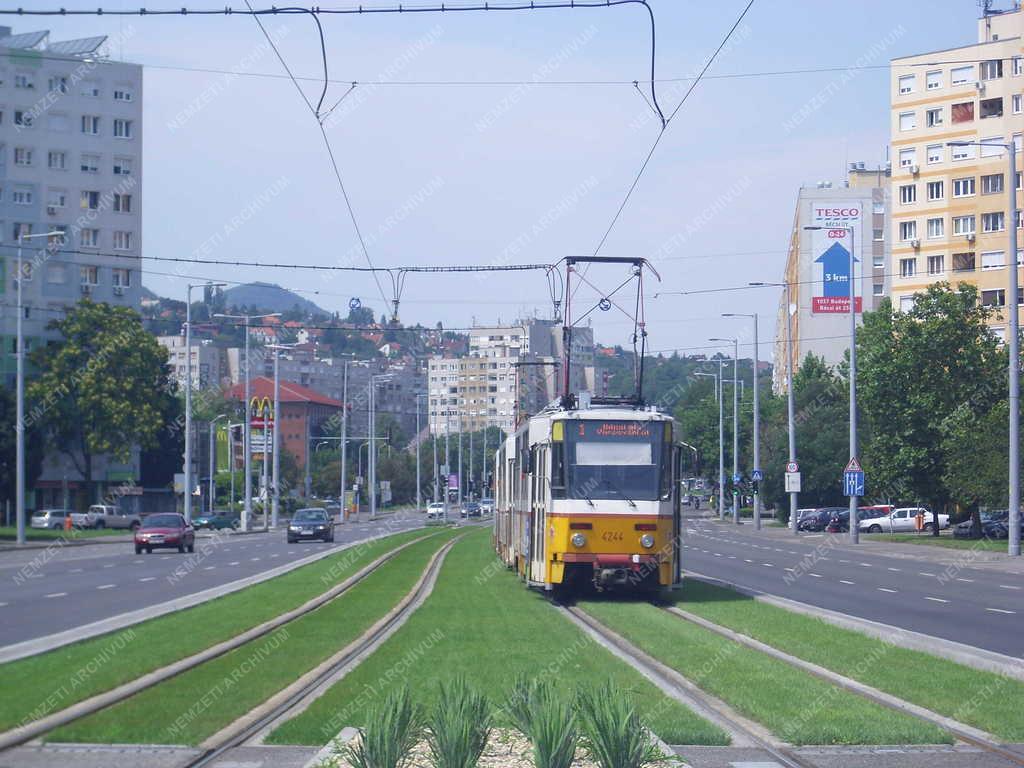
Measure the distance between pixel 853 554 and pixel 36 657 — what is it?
36.0 meters

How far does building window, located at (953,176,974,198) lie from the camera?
264 feet

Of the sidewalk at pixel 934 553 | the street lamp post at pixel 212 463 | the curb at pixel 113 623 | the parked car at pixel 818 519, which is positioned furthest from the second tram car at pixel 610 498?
the street lamp post at pixel 212 463

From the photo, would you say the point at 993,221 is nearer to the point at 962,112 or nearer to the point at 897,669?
the point at 962,112

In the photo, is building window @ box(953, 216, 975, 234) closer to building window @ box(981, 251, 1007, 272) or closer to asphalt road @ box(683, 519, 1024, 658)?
building window @ box(981, 251, 1007, 272)

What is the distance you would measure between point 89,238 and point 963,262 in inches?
2110

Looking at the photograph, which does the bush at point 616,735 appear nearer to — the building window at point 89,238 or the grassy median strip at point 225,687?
the grassy median strip at point 225,687

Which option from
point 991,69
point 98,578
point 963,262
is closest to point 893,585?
point 98,578

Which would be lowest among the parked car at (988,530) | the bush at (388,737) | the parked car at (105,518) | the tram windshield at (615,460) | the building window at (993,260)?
the parked car at (105,518)

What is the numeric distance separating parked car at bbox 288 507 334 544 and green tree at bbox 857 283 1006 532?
22.8m

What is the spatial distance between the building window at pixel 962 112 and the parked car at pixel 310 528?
48054 millimetres

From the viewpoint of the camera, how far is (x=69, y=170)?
80.6 meters

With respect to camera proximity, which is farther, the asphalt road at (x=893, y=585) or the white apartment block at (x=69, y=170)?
the white apartment block at (x=69, y=170)

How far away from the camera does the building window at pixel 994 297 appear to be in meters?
78.9

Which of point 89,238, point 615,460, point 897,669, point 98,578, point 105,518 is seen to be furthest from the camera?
point 89,238
